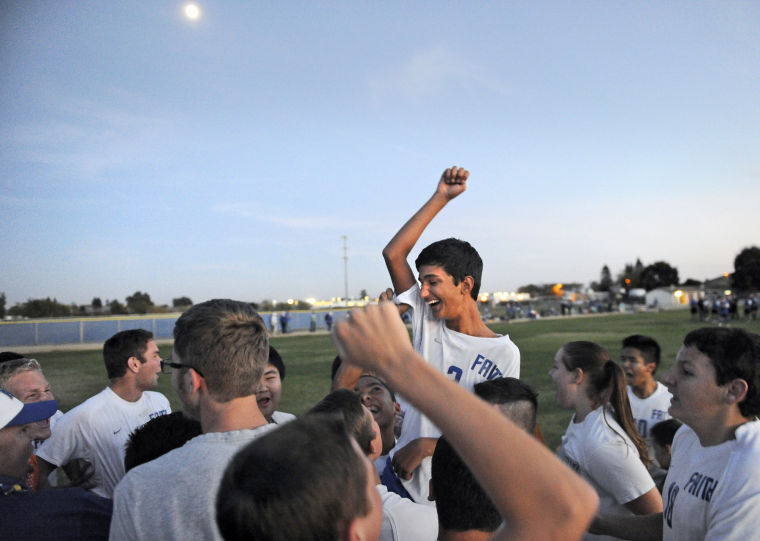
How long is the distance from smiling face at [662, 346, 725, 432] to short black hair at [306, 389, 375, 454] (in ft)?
5.09

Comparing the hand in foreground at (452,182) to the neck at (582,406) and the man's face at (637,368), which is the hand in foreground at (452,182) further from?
the man's face at (637,368)

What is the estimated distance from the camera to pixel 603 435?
3.32 metres

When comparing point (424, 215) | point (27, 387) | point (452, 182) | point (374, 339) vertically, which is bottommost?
point (27, 387)

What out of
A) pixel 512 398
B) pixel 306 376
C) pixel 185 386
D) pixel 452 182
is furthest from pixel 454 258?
pixel 306 376

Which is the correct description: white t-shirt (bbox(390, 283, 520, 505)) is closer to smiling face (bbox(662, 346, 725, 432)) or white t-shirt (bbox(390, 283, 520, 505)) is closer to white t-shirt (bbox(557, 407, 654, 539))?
white t-shirt (bbox(557, 407, 654, 539))

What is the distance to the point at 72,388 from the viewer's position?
15.9 metres

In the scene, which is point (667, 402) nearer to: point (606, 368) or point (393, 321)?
point (606, 368)

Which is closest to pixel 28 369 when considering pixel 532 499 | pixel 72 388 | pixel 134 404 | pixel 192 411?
pixel 134 404

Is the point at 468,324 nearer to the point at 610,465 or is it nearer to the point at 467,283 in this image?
the point at 467,283

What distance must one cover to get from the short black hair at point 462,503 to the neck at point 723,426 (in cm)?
141

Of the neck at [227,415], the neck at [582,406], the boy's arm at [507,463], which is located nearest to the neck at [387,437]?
the neck at [582,406]

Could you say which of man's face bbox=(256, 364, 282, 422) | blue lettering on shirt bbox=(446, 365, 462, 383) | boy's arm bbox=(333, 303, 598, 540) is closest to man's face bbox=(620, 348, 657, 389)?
blue lettering on shirt bbox=(446, 365, 462, 383)

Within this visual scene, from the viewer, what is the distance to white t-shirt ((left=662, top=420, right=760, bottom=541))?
2107 millimetres

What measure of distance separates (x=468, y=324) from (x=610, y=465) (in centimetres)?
124
